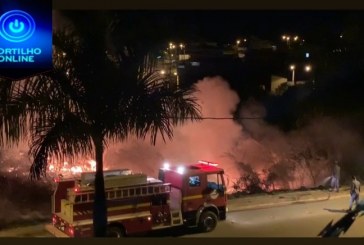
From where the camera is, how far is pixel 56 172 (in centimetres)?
1081

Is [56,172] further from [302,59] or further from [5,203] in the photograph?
[302,59]

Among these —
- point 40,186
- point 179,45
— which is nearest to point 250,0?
point 179,45

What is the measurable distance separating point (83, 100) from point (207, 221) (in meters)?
3.91

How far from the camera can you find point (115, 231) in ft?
32.1

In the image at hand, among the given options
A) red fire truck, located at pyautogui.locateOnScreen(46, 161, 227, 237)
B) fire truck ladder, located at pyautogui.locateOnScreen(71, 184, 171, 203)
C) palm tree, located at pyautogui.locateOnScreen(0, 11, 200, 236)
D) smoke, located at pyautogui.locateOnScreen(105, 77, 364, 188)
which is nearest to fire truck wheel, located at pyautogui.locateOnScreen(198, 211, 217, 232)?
red fire truck, located at pyautogui.locateOnScreen(46, 161, 227, 237)

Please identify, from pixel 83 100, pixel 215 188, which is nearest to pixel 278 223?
pixel 215 188

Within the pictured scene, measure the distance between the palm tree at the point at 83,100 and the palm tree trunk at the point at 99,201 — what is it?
A: 0.15m

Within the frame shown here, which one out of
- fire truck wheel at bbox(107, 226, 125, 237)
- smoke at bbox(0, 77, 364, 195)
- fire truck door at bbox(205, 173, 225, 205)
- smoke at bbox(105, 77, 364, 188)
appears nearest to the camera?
fire truck wheel at bbox(107, 226, 125, 237)

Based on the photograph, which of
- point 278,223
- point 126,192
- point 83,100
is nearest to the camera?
point 83,100

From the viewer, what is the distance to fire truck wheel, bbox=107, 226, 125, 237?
968cm

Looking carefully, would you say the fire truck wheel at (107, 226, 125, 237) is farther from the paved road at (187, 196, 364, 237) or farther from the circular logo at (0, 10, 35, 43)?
→ the circular logo at (0, 10, 35, 43)

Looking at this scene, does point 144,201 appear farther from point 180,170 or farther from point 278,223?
point 278,223

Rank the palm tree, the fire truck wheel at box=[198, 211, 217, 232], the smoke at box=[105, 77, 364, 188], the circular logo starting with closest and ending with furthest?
1. the palm tree
2. the circular logo
3. the fire truck wheel at box=[198, 211, 217, 232]
4. the smoke at box=[105, 77, 364, 188]

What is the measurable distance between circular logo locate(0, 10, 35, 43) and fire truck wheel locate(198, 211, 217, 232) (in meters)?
4.81
